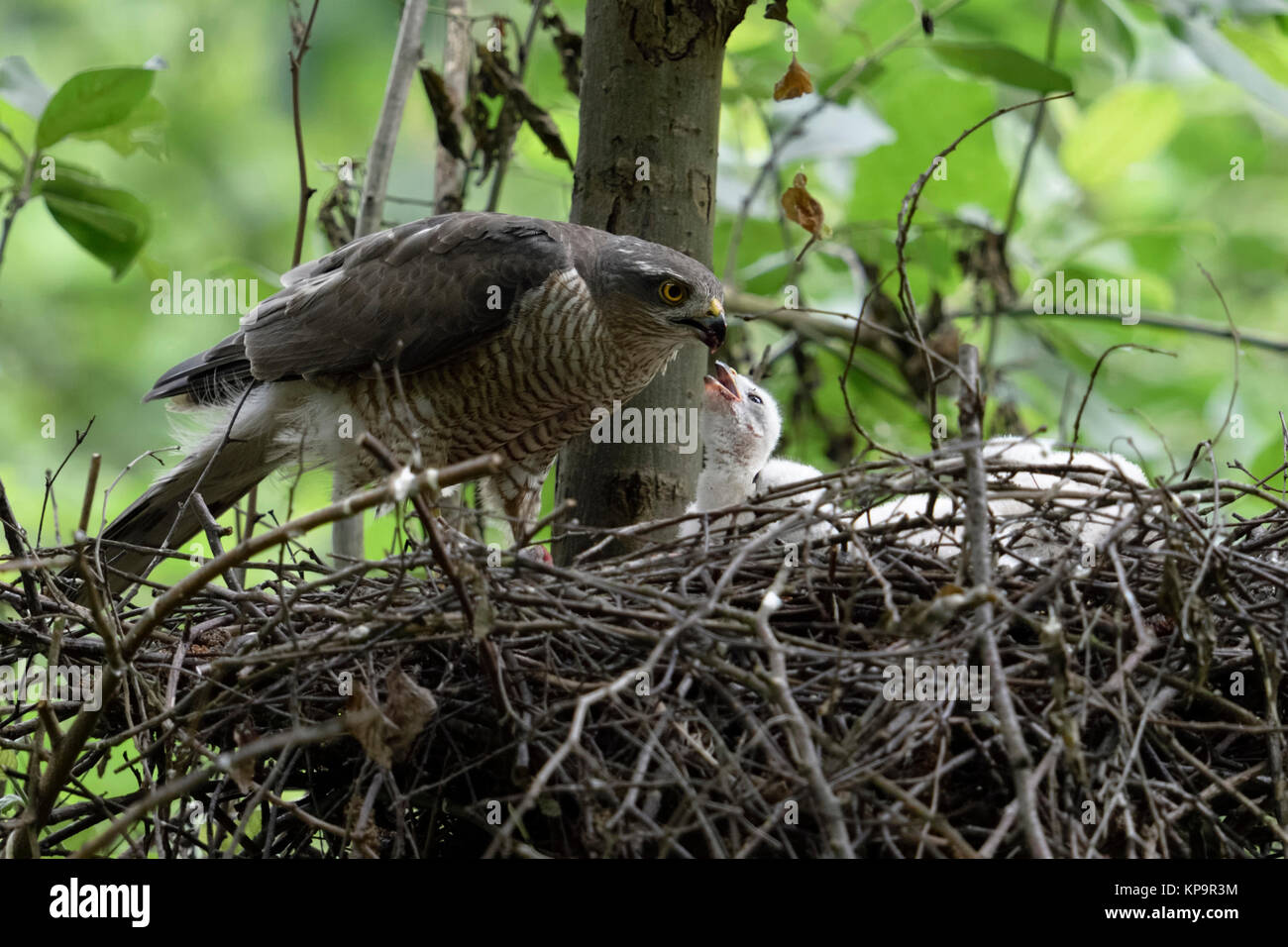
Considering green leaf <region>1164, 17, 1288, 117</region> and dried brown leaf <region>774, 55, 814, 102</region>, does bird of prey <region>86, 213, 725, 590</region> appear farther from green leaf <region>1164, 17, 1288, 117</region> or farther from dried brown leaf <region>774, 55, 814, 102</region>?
green leaf <region>1164, 17, 1288, 117</region>

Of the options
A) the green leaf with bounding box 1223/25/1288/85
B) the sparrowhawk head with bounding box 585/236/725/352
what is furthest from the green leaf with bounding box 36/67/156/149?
the green leaf with bounding box 1223/25/1288/85

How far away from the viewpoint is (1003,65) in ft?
12.5

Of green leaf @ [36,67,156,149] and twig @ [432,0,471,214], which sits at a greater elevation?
twig @ [432,0,471,214]

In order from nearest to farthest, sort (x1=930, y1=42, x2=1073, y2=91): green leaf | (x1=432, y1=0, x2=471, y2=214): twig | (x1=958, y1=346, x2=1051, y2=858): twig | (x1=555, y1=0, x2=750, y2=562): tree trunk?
(x1=958, y1=346, x2=1051, y2=858): twig
(x1=555, y1=0, x2=750, y2=562): tree trunk
(x1=930, y1=42, x2=1073, y2=91): green leaf
(x1=432, y1=0, x2=471, y2=214): twig

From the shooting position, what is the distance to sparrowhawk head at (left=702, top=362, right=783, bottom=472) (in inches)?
139

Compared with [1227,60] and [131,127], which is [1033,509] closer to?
[1227,60]

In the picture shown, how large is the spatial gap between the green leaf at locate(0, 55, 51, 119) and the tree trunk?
5.38 feet

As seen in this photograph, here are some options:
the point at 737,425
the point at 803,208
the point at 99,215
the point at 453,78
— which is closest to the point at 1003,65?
the point at 803,208

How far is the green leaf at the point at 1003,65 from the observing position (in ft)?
12.1

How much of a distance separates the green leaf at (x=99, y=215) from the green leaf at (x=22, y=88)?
0.67 ft

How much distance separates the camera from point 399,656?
211 centimetres
